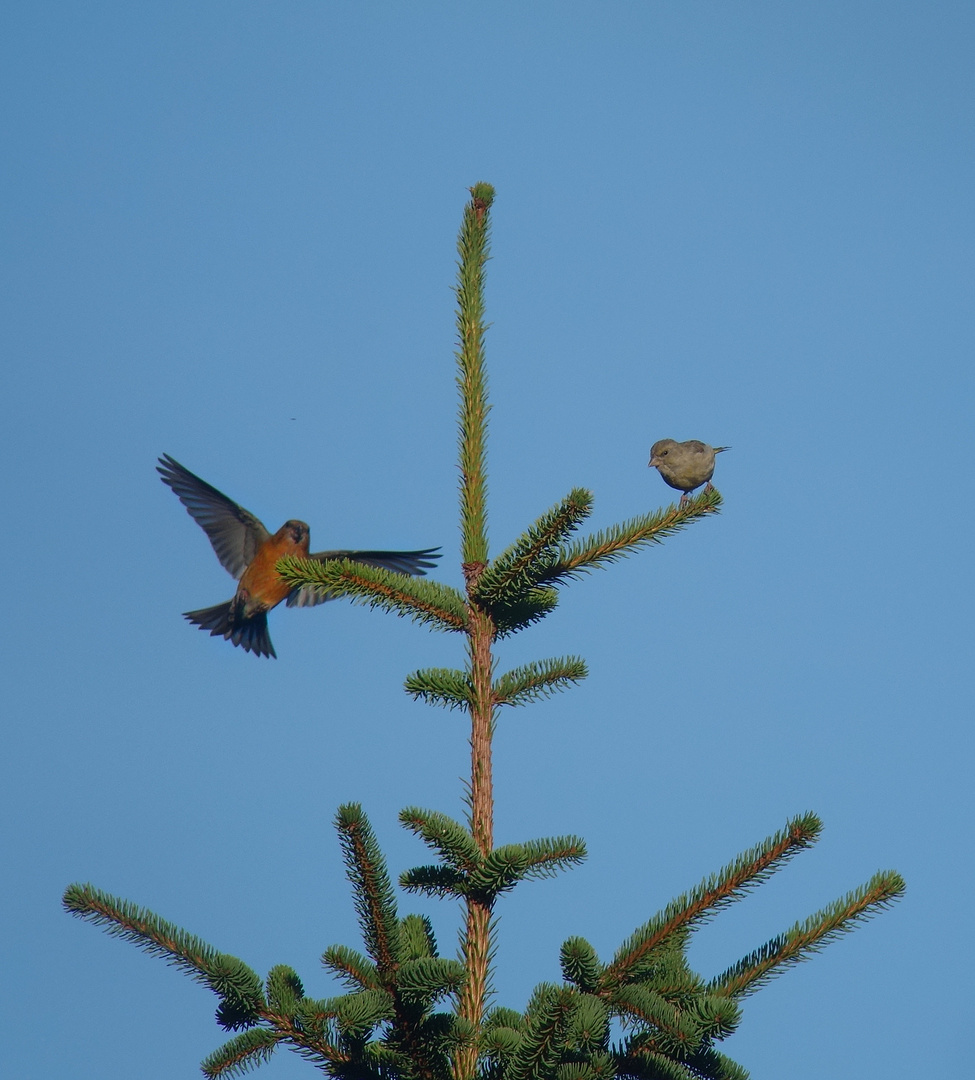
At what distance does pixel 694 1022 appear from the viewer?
3188 mm

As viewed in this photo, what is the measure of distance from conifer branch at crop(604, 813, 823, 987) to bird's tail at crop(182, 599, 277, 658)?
5911 mm

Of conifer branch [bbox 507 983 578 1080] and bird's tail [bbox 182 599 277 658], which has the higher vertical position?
bird's tail [bbox 182 599 277 658]

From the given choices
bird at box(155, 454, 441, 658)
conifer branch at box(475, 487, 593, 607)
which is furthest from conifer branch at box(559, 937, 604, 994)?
bird at box(155, 454, 441, 658)

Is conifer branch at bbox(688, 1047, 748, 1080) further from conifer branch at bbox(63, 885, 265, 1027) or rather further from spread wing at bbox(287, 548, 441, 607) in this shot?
spread wing at bbox(287, 548, 441, 607)

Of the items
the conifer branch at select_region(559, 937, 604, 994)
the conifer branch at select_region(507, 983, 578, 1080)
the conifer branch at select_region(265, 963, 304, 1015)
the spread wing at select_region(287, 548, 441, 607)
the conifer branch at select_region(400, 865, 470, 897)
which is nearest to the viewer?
the conifer branch at select_region(507, 983, 578, 1080)

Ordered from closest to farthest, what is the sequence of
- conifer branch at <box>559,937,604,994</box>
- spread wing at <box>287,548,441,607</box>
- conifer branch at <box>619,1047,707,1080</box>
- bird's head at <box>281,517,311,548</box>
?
conifer branch at <box>559,937,604,994</box> → conifer branch at <box>619,1047,707,1080</box> → spread wing at <box>287,548,441,607</box> → bird's head at <box>281,517,311,548</box>

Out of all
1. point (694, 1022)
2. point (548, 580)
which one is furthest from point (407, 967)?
point (548, 580)

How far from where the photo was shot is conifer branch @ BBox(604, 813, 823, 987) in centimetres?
350

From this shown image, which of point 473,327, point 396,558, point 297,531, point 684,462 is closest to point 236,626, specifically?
point 297,531

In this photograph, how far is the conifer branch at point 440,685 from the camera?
390cm

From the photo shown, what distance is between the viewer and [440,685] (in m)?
3.90

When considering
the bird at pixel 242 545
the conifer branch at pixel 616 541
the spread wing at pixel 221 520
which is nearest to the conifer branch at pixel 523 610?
the conifer branch at pixel 616 541

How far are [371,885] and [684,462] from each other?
13.8 feet

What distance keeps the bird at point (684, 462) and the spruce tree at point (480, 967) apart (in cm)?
324
